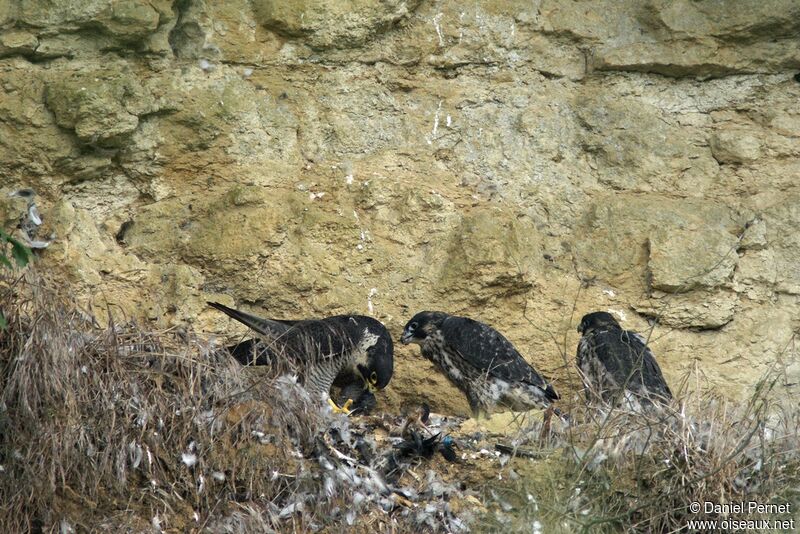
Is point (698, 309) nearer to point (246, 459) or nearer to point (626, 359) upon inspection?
point (626, 359)

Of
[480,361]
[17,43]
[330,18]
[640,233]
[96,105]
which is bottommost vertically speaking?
[480,361]

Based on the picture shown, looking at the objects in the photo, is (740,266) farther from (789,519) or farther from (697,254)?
(789,519)

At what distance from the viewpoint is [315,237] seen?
7.70 meters

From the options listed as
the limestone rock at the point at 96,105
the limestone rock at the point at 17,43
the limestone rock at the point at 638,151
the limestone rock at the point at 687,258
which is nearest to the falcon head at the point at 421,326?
the limestone rock at the point at 687,258

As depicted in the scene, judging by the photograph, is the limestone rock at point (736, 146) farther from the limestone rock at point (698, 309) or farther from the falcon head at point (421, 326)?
the falcon head at point (421, 326)

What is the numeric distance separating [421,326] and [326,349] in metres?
0.64

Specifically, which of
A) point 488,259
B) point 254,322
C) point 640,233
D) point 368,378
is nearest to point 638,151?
point 640,233

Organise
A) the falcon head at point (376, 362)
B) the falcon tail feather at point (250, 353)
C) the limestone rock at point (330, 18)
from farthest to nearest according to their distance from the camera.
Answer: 1. the limestone rock at point (330, 18)
2. the falcon head at point (376, 362)
3. the falcon tail feather at point (250, 353)

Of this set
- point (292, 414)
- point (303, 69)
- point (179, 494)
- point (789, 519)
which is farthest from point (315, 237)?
point (789, 519)

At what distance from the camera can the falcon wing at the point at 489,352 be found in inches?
288

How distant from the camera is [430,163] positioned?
8.00 meters

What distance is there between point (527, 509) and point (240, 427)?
4.30ft

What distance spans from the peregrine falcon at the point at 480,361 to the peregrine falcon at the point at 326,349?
0.22 m

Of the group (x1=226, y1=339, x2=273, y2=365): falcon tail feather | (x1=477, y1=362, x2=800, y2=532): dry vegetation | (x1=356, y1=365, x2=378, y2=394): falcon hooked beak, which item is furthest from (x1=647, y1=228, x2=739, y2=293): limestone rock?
(x1=226, y1=339, x2=273, y2=365): falcon tail feather
